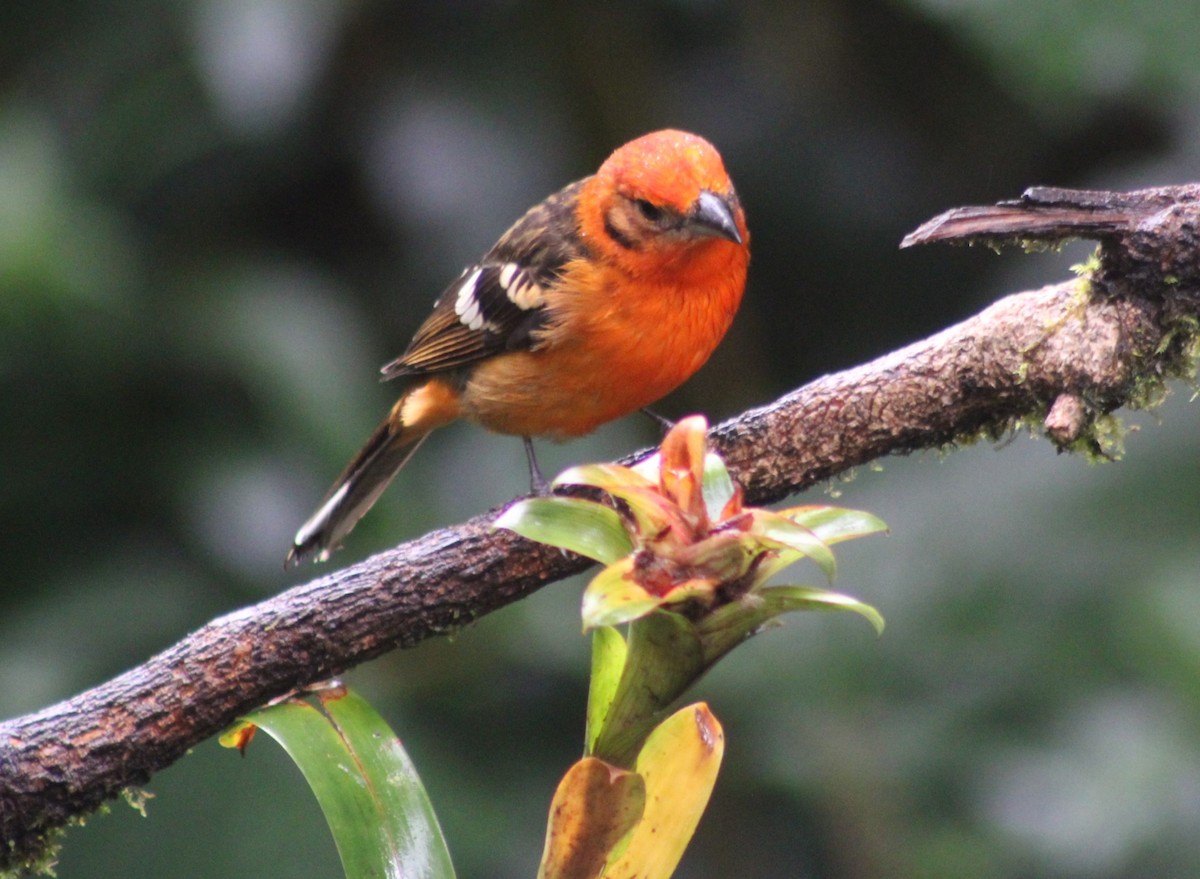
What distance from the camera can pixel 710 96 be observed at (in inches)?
211

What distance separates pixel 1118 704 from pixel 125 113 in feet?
12.0

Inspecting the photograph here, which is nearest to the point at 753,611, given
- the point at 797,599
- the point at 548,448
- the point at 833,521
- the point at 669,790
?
the point at 797,599

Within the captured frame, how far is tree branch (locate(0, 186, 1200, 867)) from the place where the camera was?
218cm

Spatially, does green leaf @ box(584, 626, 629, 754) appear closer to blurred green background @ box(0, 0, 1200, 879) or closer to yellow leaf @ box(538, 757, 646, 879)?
yellow leaf @ box(538, 757, 646, 879)

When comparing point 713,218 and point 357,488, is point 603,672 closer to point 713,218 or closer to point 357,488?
point 713,218

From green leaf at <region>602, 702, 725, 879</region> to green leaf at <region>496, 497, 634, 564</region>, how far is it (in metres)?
0.21

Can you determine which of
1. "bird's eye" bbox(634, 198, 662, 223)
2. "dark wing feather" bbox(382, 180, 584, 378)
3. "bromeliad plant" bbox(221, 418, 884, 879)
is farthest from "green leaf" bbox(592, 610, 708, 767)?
"dark wing feather" bbox(382, 180, 584, 378)

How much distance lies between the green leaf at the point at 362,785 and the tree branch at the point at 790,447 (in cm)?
14

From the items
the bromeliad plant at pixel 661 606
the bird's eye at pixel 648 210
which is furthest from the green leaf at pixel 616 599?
the bird's eye at pixel 648 210

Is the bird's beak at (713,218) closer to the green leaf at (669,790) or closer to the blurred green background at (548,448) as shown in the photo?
the blurred green background at (548,448)

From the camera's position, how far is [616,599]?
4.59ft

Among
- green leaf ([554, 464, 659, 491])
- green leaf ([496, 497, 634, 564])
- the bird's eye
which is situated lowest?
green leaf ([496, 497, 634, 564])

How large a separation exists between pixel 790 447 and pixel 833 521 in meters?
0.86

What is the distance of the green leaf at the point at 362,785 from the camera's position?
1.85 metres
